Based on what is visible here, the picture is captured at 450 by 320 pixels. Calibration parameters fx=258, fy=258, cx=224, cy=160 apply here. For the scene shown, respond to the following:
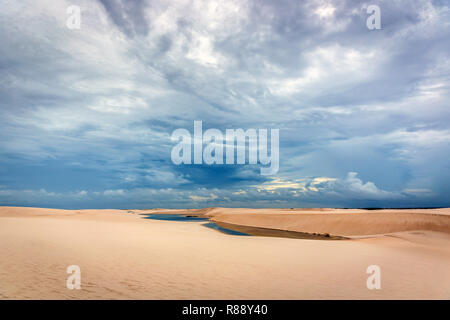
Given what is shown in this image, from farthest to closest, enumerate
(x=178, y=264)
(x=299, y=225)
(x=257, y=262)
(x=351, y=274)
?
(x=299, y=225) → (x=257, y=262) → (x=178, y=264) → (x=351, y=274)

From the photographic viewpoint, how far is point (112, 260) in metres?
11.4

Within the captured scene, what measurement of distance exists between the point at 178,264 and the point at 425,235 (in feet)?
73.6

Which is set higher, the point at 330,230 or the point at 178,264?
the point at 178,264

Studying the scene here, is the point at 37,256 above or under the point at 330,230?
above

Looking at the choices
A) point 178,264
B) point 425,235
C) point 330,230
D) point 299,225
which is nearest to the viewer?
point 178,264

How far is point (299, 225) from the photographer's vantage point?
3772cm
